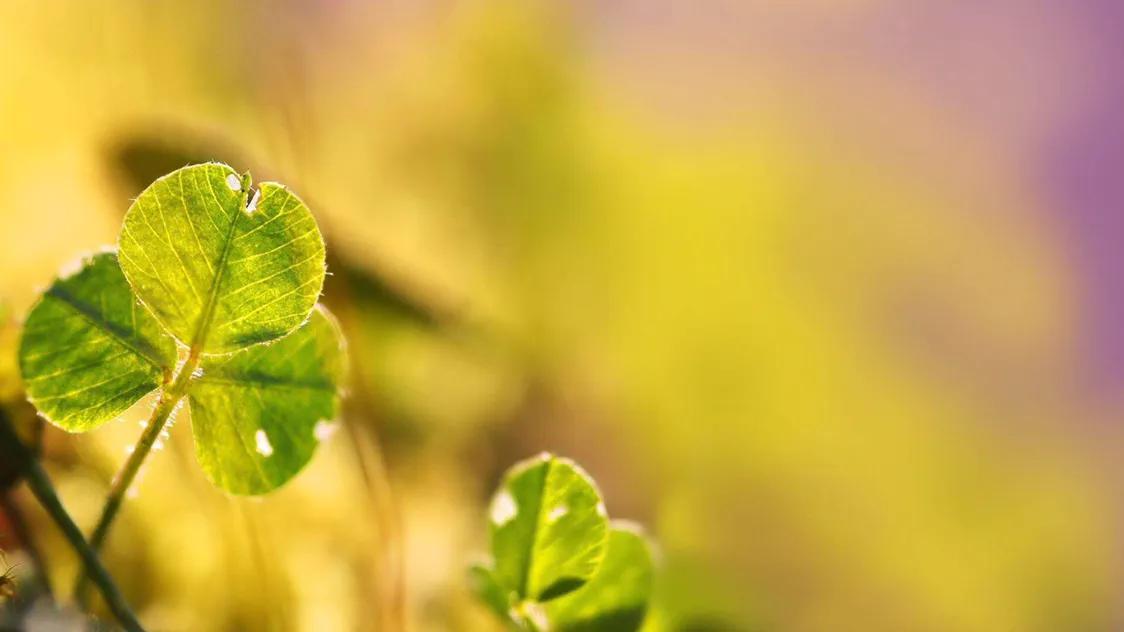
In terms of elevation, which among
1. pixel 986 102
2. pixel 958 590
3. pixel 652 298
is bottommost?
pixel 958 590

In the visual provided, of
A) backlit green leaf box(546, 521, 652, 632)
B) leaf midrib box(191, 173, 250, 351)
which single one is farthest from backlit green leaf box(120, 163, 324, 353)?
backlit green leaf box(546, 521, 652, 632)

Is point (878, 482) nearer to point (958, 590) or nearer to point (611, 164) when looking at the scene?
point (958, 590)

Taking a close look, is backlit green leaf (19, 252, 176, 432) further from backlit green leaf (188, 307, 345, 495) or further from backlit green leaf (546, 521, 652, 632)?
backlit green leaf (546, 521, 652, 632)

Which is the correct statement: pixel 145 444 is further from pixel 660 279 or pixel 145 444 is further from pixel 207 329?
pixel 660 279

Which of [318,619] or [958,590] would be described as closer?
[318,619]

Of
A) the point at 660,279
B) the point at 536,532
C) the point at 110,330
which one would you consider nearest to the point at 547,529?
the point at 536,532

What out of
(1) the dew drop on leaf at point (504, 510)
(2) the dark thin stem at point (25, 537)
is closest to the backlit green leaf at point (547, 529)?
(1) the dew drop on leaf at point (504, 510)

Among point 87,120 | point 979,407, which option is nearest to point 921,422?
point 979,407
